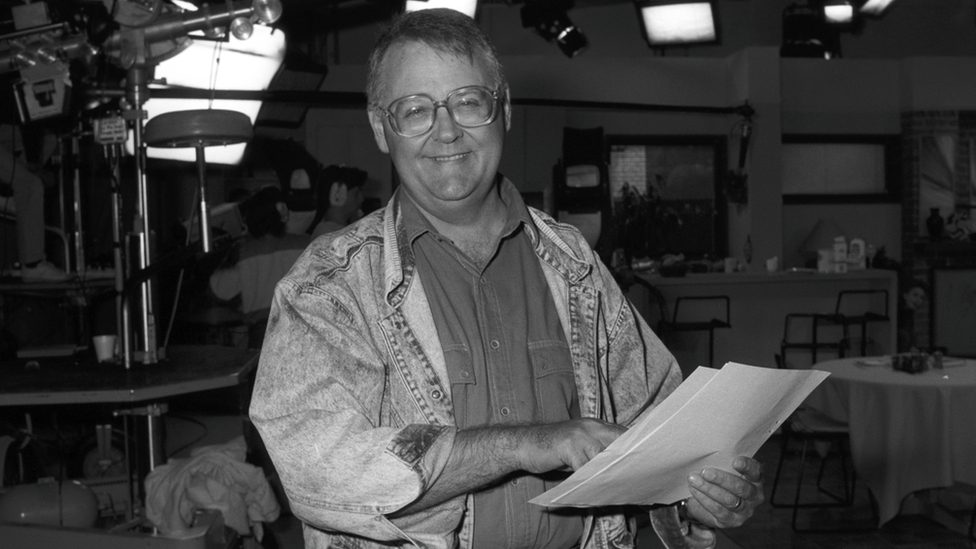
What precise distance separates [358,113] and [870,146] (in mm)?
5371

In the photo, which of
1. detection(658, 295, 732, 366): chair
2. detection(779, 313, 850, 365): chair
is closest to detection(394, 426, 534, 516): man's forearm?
detection(658, 295, 732, 366): chair

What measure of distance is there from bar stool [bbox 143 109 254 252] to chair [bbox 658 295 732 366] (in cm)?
557

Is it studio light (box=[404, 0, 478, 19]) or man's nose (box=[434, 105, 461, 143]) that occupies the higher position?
studio light (box=[404, 0, 478, 19])

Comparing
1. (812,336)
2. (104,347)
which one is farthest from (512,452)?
(812,336)

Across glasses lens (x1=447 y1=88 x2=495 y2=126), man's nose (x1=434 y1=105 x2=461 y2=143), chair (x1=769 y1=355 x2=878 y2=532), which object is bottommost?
chair (x1=769 y1=355 x2=878 y2=532)

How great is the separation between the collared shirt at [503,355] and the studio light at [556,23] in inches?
288

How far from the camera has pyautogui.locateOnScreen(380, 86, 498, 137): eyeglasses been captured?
1.29 m

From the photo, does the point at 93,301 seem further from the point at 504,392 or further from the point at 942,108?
the point at 942,108

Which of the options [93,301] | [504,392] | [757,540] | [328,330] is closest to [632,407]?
[504,392]

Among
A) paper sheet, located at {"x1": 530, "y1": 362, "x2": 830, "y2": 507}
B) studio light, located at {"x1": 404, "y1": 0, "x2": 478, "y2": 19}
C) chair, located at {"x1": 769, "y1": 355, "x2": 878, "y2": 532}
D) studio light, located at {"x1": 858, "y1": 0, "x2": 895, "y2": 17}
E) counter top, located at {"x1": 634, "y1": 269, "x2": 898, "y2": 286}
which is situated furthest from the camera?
studio light, located at {"x1": 858, "y1": 0, "x2": 895, "y2": 17}

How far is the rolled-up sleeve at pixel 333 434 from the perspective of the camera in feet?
3.59

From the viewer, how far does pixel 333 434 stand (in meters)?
1.10

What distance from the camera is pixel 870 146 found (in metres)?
9.80

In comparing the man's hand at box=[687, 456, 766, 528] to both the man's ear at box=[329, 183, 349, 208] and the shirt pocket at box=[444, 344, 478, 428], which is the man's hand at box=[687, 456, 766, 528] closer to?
the shirt pocket at box=[444, 344, 478, 428]
